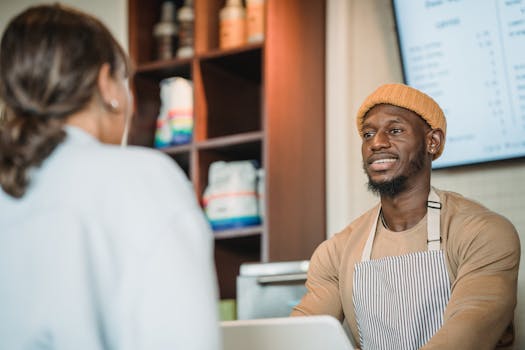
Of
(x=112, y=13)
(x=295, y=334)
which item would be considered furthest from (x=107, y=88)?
(x=112, y=13)

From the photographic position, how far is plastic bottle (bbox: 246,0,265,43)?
3002 millimetres

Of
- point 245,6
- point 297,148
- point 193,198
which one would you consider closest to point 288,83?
point 297,148

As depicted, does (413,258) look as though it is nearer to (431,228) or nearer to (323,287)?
(431,228)

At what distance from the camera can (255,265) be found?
2.64m

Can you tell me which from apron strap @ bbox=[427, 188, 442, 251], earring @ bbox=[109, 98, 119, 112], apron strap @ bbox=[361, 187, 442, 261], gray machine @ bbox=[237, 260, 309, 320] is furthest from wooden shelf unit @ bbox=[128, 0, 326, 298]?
earring @ bbox=[109, 98, 119, 112]

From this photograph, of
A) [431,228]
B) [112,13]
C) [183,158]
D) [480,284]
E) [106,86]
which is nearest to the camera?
[106,86]

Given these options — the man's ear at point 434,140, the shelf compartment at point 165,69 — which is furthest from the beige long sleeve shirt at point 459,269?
the shelf compartment at point 165,69

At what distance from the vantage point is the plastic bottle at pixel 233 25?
3084 mm

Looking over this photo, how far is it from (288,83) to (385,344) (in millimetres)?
1240

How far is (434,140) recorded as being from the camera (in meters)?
2.23

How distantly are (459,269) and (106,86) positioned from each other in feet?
3.62

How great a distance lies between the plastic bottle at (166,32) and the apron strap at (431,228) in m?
1.39

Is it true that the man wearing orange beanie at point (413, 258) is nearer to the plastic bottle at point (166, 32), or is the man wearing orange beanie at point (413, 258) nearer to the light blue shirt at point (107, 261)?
the light blue shirt at point (107, 261)

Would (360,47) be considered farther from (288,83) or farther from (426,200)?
(426,200)
